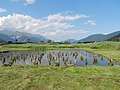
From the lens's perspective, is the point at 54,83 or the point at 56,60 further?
the point at 56,60

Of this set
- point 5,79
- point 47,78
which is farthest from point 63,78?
point 5,79

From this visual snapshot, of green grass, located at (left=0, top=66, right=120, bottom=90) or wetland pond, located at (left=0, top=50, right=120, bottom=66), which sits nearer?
green grass, located at (left=0, top=66, right=120, bottom=90)

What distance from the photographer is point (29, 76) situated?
3725 centimetres

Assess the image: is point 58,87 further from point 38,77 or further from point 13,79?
point 13,79

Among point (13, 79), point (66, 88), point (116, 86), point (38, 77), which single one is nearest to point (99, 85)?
point (116, 86)

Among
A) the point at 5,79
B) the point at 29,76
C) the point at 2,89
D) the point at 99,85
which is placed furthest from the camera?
the point at 29,76

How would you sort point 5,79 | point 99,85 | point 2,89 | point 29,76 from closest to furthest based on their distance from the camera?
point 2,89
point 99,85
point 5,79
point 29,76

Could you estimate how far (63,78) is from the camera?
3556 cm

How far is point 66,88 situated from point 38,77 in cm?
782

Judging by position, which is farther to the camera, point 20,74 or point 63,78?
point 20,74

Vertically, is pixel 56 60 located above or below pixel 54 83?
below

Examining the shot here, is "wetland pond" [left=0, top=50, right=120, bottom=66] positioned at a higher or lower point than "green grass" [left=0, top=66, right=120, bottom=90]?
lower

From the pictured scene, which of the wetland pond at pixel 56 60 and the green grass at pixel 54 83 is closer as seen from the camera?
the green grass at pixel 54 83

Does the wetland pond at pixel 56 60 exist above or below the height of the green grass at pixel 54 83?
below
